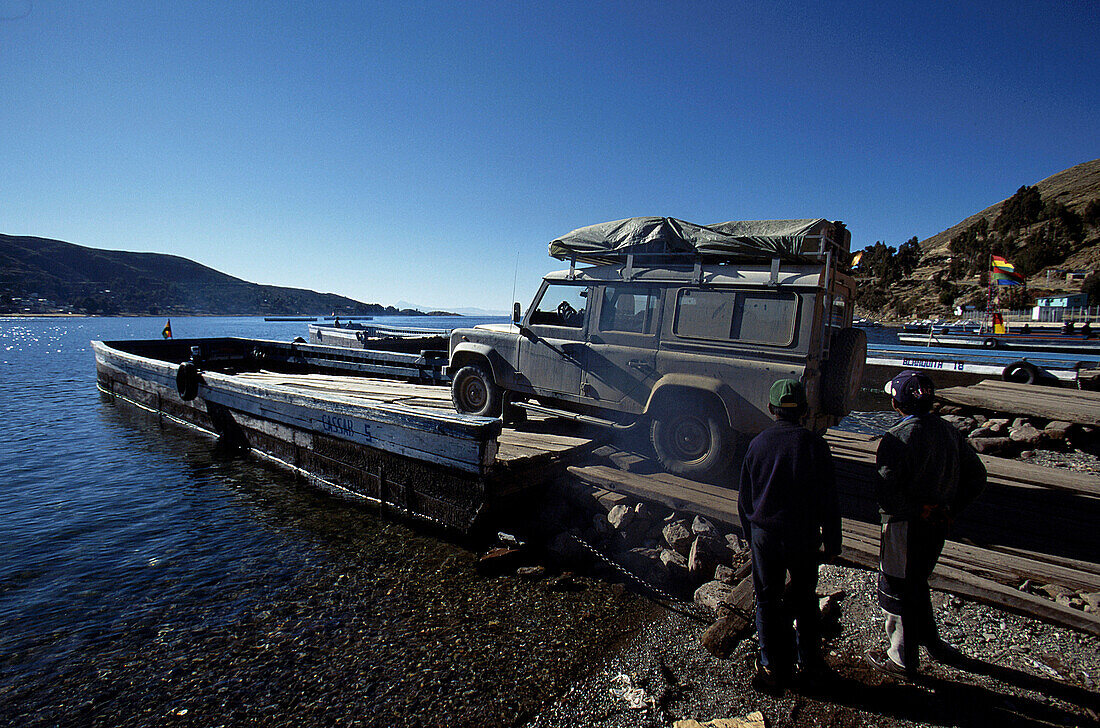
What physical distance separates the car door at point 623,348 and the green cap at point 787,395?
10.3 ft

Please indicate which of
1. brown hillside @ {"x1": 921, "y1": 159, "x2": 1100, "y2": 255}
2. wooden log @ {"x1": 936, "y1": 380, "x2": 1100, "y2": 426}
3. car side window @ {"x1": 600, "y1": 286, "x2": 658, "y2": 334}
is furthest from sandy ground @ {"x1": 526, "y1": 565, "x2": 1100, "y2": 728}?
brown hillside @ {"x1": 921, "y1": 159, "x2": 1100, "y2": 255}

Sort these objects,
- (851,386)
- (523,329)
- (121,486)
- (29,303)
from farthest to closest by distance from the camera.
A: 1. (29,303)
2. (121,486)
3. (523,329)
4. (851,386)

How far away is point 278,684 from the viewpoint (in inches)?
167

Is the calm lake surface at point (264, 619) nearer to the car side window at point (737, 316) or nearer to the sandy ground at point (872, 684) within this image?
the sandy ground at point (872, 684)

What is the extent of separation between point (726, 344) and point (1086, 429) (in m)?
10.5

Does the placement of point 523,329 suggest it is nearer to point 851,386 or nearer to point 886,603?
point 851,386

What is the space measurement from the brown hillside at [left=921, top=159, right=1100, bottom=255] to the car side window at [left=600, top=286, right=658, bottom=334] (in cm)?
12791

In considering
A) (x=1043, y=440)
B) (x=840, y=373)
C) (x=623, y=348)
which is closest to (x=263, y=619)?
(x=623, y=348)

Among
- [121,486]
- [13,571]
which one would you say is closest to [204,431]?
[121,486]

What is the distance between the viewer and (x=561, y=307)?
7559 millimetres

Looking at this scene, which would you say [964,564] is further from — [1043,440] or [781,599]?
[1043,440]

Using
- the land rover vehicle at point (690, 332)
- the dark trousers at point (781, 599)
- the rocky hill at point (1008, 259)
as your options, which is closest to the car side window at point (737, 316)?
the land rover vehicle at point (690, 332)

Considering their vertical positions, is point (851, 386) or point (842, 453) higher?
point (851, 386)

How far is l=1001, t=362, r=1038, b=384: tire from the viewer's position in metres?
16.9
